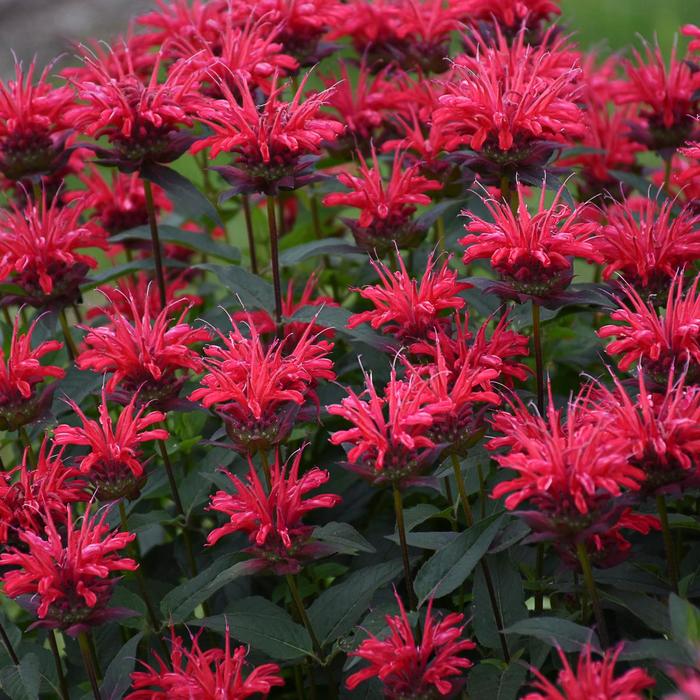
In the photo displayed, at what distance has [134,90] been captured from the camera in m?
1.71

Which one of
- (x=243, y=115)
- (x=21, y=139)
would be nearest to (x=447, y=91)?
(x=243, y=115)

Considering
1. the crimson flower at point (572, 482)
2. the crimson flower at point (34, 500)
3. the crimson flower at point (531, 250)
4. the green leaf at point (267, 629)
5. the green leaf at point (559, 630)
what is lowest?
the green leaf at point (267, 629)

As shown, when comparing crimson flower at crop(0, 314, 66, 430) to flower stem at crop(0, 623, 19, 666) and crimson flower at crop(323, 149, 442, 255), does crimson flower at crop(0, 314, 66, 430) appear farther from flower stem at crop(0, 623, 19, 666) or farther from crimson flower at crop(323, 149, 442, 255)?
crimson flower at crop(323, 149, 442, 255)

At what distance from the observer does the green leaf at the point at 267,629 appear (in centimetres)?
141

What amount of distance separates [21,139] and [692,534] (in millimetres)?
1261

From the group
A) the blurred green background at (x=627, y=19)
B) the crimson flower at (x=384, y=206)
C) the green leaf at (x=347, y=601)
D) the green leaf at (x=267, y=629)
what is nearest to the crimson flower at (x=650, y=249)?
the crimson flower at (x=384, y=206)

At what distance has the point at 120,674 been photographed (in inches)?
55.7

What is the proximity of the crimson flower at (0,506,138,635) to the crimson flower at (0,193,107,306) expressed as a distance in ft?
1.66

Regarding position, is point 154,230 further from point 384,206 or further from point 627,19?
point 627,19

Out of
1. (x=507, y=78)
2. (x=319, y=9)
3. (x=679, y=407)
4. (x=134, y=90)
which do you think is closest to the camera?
(x=679, y=407)

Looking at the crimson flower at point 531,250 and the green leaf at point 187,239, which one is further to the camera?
the green leaf at point 187,239

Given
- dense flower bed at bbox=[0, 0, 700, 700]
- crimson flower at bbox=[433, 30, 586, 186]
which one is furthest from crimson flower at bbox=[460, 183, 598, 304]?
crimson flower at bbox=[433, 30, 586, 186]

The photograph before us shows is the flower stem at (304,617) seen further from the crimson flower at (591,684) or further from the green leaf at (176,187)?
the green leaf at (176,187)

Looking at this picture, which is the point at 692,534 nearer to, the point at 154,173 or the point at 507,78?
the point at 507,78
